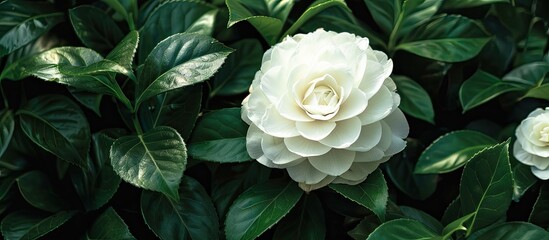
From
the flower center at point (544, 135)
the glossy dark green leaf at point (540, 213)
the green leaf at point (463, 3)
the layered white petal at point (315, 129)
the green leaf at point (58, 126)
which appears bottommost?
the glossy dark green leaf at point (540, 213)

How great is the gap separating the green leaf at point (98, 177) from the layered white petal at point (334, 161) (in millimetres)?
239

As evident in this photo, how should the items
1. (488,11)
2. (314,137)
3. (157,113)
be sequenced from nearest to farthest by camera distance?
1. (314,137)
2. (157,113)
3. (488,11)

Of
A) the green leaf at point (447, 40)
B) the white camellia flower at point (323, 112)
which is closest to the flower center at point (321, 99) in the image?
the white camellia flower at point (323, 112)

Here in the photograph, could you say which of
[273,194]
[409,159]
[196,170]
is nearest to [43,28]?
[196,170]

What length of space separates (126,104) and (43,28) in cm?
20

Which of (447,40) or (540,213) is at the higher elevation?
(447,40)

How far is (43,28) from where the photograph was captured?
3.05 ft

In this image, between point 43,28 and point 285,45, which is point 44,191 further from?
point 285,45

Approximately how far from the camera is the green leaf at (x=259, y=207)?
0.76 meters

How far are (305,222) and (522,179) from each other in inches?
10.2

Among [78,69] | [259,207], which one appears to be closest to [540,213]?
[259,207]

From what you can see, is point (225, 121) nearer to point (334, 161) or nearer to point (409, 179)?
point (334, 161)

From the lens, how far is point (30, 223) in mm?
867

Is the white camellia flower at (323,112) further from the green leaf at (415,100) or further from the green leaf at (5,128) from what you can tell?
the green leaf at (5,128)
